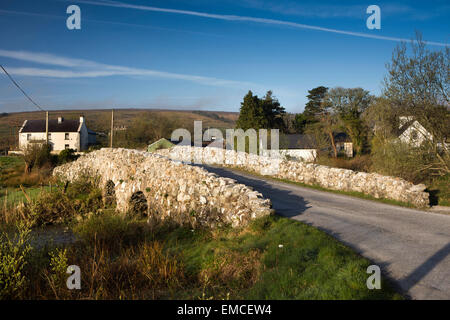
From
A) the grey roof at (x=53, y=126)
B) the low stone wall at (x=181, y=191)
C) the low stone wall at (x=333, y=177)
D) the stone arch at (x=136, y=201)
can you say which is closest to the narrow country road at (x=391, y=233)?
the low stone wall at (x=333, y=177)

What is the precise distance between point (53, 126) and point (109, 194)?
44711 millimetres

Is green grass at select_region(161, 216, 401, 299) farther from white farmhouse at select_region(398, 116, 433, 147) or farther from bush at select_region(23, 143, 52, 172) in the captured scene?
bush at select_region(23, 143, 52, 172)

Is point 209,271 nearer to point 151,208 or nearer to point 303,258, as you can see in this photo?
point 303,258

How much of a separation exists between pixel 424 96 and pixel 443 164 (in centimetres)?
332

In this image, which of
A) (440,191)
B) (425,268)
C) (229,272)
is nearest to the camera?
(425,268)

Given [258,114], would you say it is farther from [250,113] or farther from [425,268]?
[425,268]

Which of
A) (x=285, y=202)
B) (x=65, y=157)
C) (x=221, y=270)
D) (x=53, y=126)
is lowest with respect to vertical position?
(x=221, y=270)

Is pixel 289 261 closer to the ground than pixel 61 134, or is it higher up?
closer to the ground

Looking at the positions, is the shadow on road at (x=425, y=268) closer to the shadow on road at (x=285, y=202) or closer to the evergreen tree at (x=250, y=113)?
the shadow on road at (x=285, y=202)

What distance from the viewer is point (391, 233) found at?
6.95m

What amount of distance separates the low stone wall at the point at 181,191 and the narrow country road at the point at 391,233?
1.34 metres

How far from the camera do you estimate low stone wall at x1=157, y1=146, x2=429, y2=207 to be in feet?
36.0

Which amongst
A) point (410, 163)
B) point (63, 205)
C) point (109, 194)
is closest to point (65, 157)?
point (109, 194)
